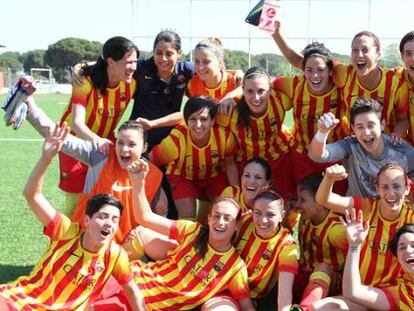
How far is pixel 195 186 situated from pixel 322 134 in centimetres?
137

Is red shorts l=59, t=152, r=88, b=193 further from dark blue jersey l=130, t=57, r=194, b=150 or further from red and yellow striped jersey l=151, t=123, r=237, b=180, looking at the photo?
dark blue jersey l=130, t=57, r=194, b=150

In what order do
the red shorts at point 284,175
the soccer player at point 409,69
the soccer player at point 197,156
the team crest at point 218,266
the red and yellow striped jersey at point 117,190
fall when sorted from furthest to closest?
the red shorts at point 284,175, the soccer player at point 197,156, the soccer player at point 409,69, the red and yellow striped jersey at point 117,190, the team crest at point 218,266

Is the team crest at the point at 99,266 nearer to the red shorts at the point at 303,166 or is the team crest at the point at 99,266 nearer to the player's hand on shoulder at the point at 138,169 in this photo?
the player's hand on shoulder at the point at 138,169

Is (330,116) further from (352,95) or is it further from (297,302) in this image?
(297,302)

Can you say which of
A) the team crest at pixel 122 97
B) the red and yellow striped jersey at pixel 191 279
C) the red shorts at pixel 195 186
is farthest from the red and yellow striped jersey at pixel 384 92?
the team crest at pixel 122 97

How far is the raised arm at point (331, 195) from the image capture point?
12.7ft

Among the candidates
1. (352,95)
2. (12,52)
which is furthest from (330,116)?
(12,52)

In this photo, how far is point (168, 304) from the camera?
12.7ft

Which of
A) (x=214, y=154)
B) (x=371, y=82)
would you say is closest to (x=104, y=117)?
(x=214, y=154)

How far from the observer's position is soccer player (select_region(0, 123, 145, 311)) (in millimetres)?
3506

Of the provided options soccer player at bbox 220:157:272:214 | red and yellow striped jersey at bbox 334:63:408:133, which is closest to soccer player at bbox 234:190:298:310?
soccer player at bbox 220:157:272:214

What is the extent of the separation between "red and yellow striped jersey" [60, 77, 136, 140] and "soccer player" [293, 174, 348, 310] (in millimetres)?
1659

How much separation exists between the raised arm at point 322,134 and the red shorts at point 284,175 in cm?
76

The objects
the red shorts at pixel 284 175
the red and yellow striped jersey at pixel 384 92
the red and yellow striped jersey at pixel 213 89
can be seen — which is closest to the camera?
the red and yellow striped jersey at pixel 384 92
